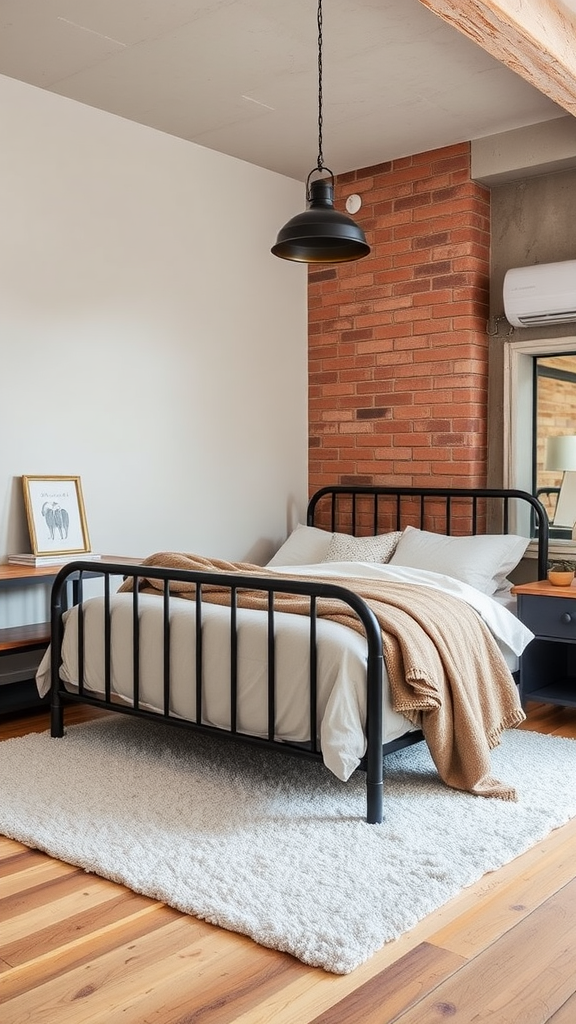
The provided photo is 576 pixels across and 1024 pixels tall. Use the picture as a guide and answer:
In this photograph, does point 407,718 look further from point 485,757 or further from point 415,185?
point 415,185

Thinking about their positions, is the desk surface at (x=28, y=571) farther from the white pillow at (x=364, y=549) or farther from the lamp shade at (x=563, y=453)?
the lamp shade at (x=563, y=453)

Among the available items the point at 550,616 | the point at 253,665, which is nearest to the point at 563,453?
the point at 550,616

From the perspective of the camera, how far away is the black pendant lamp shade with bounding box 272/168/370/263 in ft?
10.6

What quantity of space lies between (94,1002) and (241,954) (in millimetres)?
345

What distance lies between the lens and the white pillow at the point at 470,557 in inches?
172

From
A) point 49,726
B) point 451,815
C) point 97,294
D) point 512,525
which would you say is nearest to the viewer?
point 451,815

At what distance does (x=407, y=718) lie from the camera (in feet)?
9.81

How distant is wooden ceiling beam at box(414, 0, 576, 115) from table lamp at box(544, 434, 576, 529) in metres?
1.50

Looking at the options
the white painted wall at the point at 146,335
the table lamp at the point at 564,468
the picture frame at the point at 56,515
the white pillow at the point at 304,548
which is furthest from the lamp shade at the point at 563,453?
the picture frame at the point at 56,515

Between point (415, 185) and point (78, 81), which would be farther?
point (415, 185)

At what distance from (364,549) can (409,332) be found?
130cm

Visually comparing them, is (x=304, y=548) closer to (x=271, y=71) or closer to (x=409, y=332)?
(x=409, y=332)

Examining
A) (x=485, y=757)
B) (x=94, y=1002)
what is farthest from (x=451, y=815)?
(x=94, y=1002)

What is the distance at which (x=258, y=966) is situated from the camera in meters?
2.05
